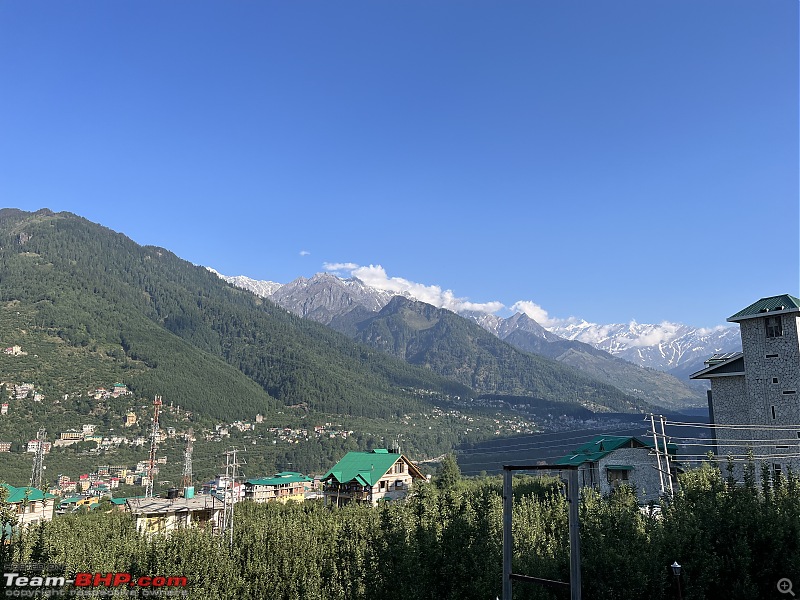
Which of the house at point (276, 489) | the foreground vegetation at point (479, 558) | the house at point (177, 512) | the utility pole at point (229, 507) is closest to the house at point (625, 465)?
the foreground vegetation at point (479, 558)

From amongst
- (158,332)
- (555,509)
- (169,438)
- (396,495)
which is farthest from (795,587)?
(158,332)

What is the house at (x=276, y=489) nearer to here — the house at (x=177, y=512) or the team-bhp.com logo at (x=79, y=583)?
the house at (x=177, y=512)

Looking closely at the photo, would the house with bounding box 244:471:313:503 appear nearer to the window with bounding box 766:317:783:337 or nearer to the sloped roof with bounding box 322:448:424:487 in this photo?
the sloped roof with bounding box 322:448:424:487

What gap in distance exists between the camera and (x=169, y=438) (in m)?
142

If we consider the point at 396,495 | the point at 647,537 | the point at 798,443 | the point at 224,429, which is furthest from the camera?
the point at 224,429

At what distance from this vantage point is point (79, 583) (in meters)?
16.8

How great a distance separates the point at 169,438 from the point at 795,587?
145 m

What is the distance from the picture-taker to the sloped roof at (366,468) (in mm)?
59250

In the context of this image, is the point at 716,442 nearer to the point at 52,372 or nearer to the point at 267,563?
the point at 267,563

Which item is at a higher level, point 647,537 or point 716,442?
point 716,442

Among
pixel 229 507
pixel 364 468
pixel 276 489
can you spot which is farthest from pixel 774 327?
pixel 276 489

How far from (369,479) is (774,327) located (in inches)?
1570

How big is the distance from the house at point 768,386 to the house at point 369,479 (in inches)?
1286

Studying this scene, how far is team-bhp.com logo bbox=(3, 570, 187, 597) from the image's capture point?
16.2 m
